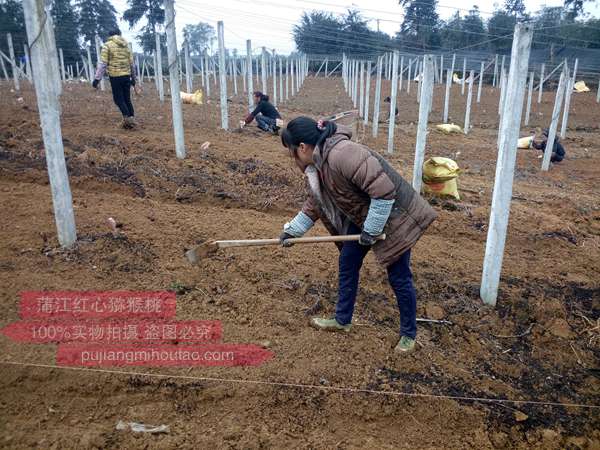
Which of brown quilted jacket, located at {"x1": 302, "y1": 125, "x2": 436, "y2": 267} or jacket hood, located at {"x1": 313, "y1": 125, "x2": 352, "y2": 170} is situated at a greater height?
jacket hood, located at {"x1": 313, "y1": 125, "x2": 352, "y2": 170}

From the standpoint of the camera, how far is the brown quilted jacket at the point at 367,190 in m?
2.44

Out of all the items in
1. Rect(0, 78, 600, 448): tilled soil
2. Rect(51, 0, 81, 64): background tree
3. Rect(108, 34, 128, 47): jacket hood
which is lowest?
Rect(0, 78, 600, 448): tilled soil

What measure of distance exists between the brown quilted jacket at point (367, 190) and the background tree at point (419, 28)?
1135 inches

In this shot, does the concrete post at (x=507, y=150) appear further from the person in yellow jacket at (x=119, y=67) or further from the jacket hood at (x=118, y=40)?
the jacket hood at (x=118, y=40)

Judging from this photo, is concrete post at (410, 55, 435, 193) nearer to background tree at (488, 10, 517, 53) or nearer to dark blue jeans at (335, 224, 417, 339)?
dark blue jeans at (335, 224, 417, 339)

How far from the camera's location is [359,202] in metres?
2.62

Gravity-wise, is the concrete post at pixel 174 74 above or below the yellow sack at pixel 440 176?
above

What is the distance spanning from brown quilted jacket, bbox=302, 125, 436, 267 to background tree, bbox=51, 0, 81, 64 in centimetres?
2824

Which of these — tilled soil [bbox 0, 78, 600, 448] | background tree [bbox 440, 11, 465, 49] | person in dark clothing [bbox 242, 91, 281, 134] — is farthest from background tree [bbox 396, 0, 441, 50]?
tilled soil [bbox 0, 78, 600, 448]

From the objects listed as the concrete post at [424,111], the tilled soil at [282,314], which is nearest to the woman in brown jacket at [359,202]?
the tilled soil at [282,314]

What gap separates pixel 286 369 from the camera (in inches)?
107

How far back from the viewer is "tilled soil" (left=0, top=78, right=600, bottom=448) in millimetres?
2404

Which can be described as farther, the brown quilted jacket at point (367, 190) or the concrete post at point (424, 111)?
the concrete post at point (424, 111)

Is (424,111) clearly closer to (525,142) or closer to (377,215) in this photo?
(377,215)
